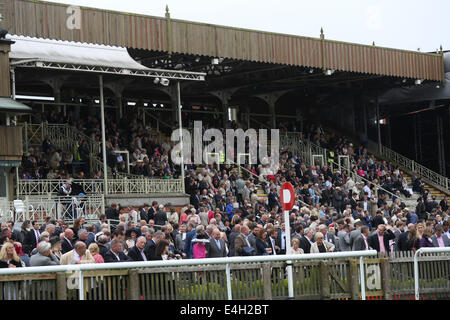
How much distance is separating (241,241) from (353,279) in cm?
320

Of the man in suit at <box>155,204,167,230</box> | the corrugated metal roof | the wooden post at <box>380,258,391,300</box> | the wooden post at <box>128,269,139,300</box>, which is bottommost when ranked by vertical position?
the wooden post at <box>380,258,391,300</box>

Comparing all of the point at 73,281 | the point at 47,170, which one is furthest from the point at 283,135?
the point at 73,281

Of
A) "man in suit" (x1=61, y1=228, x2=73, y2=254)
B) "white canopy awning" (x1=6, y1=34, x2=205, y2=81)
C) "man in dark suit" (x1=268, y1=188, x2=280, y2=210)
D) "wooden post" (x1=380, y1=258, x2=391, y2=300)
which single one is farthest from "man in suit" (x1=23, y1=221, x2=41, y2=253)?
"man in dark suit" (x1=268, y1=188, x2=280, y2=210)

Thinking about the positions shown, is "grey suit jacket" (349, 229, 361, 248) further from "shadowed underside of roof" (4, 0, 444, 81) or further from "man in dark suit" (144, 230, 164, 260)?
"shadowed underside of roof" (4, 0, 444, 81)

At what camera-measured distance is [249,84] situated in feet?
135

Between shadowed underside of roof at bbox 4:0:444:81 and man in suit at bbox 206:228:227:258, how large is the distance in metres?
14.0

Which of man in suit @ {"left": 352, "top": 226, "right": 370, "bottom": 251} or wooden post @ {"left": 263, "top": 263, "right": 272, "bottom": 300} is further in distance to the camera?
man in suit @ {"left": 352, "top": 226, "right": 370, "bottom": 251}

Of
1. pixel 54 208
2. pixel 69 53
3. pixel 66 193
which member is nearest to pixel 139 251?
pixel 54 208

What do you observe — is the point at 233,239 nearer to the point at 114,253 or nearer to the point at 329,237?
the point at 329,237

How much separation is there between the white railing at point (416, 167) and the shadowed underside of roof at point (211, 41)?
4.84 m

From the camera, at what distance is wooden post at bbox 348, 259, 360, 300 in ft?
45.2

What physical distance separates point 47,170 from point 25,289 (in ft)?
58.0

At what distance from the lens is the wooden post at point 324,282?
13555 mm

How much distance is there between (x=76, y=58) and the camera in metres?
28.6
